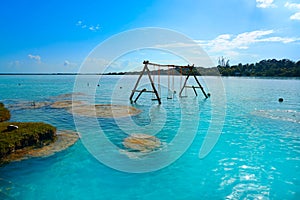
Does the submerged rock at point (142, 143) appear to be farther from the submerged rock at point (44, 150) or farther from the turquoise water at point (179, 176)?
the submerged rock at point (44, 150)

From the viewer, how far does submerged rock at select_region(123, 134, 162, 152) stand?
496 inches

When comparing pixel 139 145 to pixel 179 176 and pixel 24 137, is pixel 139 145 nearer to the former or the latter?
pixel 179 176

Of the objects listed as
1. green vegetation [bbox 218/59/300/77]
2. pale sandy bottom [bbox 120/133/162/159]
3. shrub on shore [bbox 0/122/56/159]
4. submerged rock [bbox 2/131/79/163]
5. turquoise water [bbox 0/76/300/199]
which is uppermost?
green vegetation [bbox 218/59/300/77]

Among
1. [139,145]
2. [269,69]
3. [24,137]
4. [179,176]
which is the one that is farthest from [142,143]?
[269,69]

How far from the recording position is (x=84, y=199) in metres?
7.96

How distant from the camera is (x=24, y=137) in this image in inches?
482

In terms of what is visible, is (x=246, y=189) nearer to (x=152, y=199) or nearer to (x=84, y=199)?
(x=152, y=199)

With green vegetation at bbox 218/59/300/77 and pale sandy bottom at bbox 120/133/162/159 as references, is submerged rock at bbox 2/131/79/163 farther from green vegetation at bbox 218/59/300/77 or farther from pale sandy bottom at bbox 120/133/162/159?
green vegetation at bbox 218/59/300/77

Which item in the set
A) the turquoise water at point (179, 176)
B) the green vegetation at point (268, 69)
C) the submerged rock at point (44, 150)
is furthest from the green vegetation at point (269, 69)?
the submerged rock at point (44, 150)

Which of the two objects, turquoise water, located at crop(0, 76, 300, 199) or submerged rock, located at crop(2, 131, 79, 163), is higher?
submerged rock, located at crop(2, 131, 79, 163)

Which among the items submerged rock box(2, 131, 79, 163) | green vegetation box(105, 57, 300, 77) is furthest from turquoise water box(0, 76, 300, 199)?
green vegetation box(105, 57, 300, 77)

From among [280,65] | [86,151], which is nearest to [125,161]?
[86,151]

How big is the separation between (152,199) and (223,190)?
298cm

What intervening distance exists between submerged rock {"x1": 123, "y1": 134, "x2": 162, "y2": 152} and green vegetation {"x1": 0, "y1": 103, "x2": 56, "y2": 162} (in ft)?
16.3
